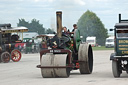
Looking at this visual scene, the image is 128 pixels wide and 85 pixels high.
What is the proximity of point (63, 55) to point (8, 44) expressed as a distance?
13.1m

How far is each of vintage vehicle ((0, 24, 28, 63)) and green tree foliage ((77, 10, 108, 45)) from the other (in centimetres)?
8458

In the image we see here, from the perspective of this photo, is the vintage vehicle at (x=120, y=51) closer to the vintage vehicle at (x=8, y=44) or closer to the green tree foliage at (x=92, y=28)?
the vintage vehicle at (x=8, y=44)

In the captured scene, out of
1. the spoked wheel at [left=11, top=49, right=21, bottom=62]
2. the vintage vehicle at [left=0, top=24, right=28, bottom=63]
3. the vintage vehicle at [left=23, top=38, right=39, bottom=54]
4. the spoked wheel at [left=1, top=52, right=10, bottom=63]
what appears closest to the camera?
the spoked wheel at [left=1, top=52, right=10, bottom=63]

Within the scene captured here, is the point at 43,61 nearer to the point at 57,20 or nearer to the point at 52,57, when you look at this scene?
the point at 52,57

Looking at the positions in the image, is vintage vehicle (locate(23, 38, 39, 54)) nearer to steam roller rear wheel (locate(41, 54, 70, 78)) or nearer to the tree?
steam roller rear wheel (locate(41, 54, 70, 78))

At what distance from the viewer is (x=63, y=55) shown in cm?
1391

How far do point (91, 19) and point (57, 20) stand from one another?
330 feet

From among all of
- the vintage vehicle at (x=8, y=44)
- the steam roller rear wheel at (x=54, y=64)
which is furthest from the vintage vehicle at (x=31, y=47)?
the steam roller rear wheel at (x=54, y=64)

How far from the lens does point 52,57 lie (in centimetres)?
1384

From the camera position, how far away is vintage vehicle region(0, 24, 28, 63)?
25562 millimetres

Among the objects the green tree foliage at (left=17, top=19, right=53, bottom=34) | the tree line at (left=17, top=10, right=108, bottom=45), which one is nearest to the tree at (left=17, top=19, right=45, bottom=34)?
the green tree foliage at (left=17, top=19, right=53, bottom=34)
